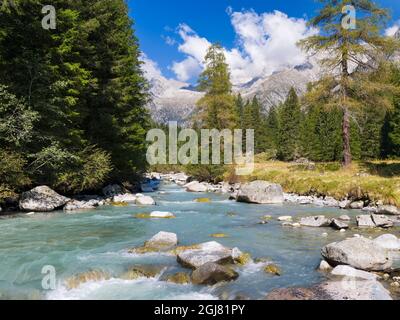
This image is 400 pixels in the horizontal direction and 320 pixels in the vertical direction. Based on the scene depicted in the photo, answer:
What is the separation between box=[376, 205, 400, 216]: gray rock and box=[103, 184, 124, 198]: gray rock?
18.7 meters

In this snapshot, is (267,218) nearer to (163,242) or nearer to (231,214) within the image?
(231,214)

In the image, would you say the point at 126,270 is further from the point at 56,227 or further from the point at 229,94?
the point at 229,94

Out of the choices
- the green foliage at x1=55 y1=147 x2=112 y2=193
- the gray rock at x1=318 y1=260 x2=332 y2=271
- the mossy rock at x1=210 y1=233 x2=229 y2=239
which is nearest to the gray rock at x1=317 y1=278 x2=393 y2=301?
the gray rock at x1=318 y1=260 x2=332 y2=271

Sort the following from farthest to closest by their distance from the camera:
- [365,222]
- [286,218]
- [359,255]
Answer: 1. [286,218]
2. [365,222]
3. [359,255]

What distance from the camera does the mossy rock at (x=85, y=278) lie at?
9.63 meters

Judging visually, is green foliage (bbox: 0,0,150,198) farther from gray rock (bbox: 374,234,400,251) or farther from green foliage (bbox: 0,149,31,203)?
gray rock (bbox: 374,234,400,251)

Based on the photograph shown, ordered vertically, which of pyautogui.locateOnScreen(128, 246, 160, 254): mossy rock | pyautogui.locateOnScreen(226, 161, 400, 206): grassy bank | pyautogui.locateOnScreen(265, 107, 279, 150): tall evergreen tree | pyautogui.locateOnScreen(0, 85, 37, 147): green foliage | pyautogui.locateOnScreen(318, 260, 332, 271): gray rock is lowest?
pyautogui.locateOnScreen(128, 246, 160, 254): mossy rock

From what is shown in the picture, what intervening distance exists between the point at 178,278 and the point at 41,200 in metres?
14.8

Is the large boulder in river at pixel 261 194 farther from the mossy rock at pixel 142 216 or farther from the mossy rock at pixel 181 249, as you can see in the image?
the mossy rock at pixel 181 249

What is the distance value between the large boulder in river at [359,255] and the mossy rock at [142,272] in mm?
4922

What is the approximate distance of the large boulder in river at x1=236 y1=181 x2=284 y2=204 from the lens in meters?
26.2

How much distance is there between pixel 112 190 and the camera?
30562mm

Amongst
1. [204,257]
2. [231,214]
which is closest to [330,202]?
[231,214]

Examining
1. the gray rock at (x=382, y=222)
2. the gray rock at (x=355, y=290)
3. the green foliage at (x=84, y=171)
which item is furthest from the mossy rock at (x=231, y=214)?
the gray rock at (x=355, y=290)
